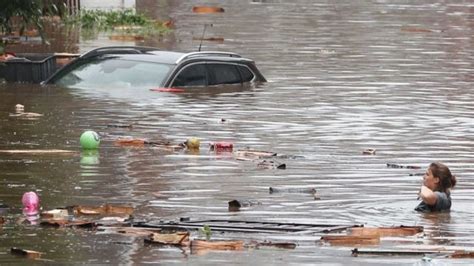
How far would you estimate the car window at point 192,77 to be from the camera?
28.9 metres

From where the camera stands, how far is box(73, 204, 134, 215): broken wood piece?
15.0m

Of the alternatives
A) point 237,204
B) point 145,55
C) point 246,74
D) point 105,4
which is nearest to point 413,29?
point 105,4

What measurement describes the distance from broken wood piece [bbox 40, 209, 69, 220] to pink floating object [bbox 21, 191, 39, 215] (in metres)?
0.17

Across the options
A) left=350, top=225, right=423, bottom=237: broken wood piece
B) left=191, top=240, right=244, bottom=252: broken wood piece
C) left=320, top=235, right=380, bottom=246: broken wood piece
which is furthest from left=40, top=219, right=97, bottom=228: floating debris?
Result: left=350, top=225, right=423, bottom=237: broken wood piece

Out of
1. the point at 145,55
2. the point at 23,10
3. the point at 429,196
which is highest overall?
the point at 23,10

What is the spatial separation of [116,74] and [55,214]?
14165 mm

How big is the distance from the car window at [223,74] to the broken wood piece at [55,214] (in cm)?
1516

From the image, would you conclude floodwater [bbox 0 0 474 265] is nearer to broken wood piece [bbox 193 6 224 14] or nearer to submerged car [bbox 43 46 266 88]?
submerged car [bbox 43 46 266 88]

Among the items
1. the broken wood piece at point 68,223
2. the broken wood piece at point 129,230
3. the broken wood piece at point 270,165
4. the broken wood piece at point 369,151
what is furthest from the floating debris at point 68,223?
the broken wood piece at point 369,151

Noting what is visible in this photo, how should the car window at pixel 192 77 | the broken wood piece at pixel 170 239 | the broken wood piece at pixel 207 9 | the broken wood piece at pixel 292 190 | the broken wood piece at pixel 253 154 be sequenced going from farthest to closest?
the broken wood piece at pixel 207 9 → the car window at pixel 192 77 → the broken wood piece at pixel 253 154 → the broken wood piece at pixel 292 190 → the broken wood piece at pixel 170 239

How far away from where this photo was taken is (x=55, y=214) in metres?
14.7

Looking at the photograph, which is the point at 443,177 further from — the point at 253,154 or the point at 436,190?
the point at 253,154

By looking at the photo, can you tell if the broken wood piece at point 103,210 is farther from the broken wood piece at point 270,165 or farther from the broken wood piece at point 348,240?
the broken wood piece at point 270,165

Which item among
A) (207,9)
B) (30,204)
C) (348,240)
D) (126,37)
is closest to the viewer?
(348,240)
